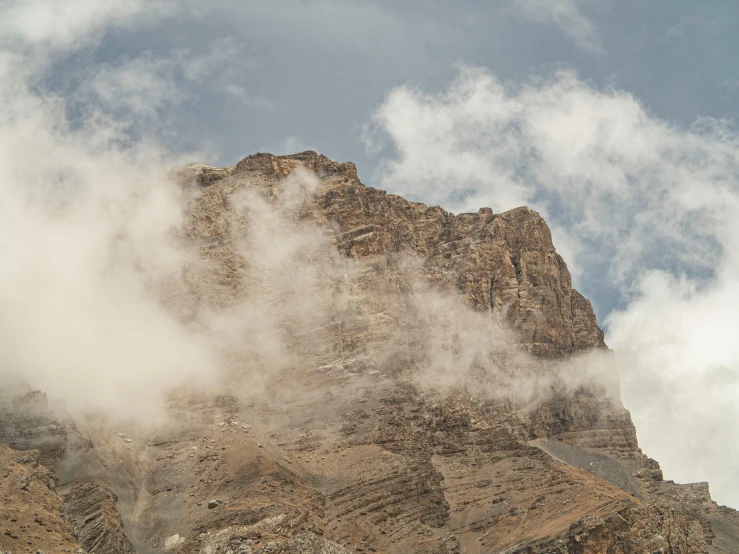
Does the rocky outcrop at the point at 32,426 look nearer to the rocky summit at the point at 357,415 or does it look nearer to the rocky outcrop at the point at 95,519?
the rocky summit at the point at 357,415

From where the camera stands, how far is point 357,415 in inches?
4646

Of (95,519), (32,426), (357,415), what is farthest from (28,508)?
(357,415)

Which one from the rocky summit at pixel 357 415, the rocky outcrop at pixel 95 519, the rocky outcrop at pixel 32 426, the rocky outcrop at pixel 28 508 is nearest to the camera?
the rocky outcrop at pixel 28 508

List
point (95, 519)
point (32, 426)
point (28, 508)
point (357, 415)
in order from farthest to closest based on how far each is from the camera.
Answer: point (357, 415) → point (32, 426) → point (95, 519) → point (28, 508)

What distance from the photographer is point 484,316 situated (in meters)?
146

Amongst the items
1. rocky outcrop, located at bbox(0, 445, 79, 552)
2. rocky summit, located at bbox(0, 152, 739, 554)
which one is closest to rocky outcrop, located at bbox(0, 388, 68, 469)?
rocky summit, located at bbox(0, 152, 739, 554)

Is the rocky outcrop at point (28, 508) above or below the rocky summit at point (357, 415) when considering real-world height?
below

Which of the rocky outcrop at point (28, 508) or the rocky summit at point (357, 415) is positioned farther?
the rocky summit at point (357, 415)

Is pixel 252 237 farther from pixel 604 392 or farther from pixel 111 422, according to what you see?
pixel 604 392

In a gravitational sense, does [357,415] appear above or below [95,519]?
above

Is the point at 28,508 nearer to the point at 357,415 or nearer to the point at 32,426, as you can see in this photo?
the point at 32,426

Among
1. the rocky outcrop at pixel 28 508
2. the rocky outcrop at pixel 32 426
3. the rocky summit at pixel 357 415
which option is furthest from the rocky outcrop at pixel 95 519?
the rocky outcrop at pixel 32 426

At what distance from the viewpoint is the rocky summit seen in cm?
9162

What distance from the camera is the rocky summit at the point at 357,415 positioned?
91625mm
